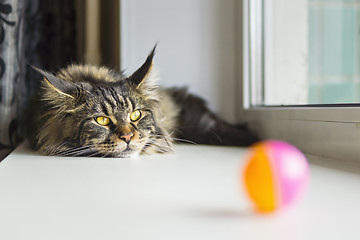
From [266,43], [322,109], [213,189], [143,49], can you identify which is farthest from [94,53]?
[213,189]

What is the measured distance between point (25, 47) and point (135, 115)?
52.5 inches

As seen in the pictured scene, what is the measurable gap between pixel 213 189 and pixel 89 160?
57 cm

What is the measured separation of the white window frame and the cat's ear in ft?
2.02

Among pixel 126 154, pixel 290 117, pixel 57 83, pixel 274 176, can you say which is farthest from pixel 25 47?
pixel 274 176

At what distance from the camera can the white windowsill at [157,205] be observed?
0.48m

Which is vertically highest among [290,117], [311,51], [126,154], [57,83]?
[311,51]

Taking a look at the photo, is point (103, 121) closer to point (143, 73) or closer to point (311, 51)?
point (143, 73)

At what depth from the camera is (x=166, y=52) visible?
75.5 inches

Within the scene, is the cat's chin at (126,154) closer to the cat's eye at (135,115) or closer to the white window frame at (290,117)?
the cat's eye at (135,115)

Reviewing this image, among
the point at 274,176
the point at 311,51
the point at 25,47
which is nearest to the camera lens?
the point at 274,176

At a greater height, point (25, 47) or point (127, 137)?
point (25, 47)

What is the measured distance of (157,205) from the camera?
61cm

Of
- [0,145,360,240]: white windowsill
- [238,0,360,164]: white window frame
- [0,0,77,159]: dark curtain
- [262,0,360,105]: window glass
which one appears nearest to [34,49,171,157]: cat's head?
[0,145,360,240]: white windowsill

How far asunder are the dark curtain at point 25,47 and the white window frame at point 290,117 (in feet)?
3.11
